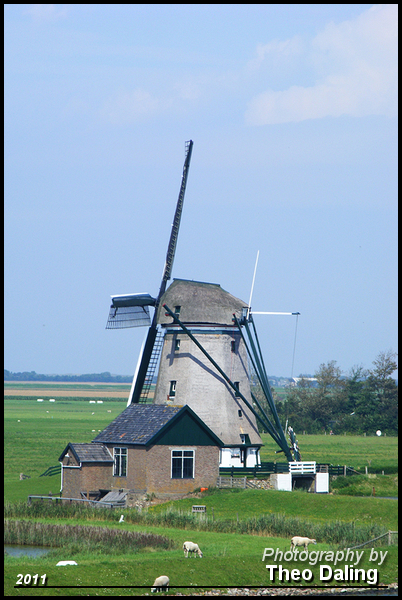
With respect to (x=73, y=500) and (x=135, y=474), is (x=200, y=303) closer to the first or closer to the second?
(x=135, y=474)

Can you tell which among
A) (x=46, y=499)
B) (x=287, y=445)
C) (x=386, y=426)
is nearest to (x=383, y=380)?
(x=386, y=426)

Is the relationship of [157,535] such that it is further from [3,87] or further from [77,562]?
[3,87]

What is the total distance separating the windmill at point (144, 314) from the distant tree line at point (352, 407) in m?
45.8

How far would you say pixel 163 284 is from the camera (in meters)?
46.9

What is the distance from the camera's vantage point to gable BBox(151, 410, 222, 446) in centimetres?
4019

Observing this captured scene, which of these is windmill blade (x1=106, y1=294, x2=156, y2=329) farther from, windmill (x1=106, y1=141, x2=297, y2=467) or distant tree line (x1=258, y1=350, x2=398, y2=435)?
distant tree line (x1=258, y1=350, x2=398, y2=435)

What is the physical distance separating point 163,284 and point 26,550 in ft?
70.5

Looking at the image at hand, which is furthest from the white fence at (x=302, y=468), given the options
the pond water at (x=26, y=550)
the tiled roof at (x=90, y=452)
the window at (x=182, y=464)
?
the pond water at (x=26, y=550)

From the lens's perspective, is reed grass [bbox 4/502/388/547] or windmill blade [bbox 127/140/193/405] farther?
windmill blade [bbox 127/140/193/405]

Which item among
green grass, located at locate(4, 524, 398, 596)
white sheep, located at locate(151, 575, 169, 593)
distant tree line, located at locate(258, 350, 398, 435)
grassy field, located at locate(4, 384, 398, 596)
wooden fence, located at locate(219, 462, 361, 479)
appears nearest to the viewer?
white sheep, located at locate(151, 575, 169, 593)

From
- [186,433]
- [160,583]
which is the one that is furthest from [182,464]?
[160,583]

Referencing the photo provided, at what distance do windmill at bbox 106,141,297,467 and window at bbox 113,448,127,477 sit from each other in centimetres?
418

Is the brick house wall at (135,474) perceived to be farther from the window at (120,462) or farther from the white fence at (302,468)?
the white fence at (302,468)

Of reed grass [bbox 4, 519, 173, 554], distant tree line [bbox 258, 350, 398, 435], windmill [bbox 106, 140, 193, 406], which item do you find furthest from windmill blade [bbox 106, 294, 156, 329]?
distant tree line [bbox 258, 350, 398, 435]
